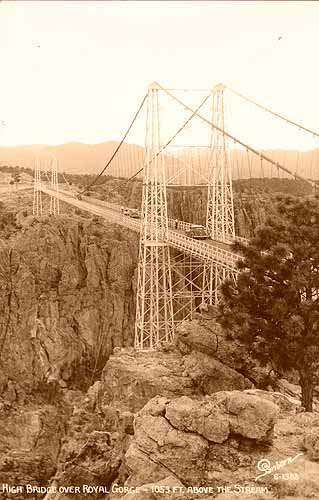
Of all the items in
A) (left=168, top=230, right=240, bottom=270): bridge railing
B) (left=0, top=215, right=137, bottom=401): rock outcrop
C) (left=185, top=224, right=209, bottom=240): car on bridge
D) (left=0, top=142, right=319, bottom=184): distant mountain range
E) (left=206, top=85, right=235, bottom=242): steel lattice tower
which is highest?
(left=0, top=142, right=319, bottom=184): distant mountain range

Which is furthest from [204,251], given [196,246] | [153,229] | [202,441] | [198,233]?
[202,441]

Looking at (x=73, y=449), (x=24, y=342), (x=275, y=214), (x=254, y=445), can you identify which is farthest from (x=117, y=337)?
(x=254, y=445)

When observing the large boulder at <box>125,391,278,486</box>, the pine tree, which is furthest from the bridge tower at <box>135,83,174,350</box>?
the large boulder at <box>125,391,278,486</box>

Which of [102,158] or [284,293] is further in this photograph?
[102,158]

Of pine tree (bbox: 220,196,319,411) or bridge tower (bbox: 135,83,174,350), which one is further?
bridge tower (bbox: 135,83,174,350)

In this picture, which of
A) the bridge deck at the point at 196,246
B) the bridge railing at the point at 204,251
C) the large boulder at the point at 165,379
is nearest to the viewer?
the large boulder at the point at 165,379

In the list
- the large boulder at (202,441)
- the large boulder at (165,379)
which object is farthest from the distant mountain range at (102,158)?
the large boulder at (202,441)

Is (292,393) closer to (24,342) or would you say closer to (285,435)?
(285,435)

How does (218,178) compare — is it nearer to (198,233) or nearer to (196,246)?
(198,233)

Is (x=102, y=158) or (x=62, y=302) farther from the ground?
(x=102, y=158)

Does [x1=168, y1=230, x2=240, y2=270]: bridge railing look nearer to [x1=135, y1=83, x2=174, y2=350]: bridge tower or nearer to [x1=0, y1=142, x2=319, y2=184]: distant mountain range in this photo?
[x1=135, y1=83, x2=174, y2=350]: bridge tower

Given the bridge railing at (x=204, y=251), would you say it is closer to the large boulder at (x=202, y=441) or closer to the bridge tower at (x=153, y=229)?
the bridge tower at (x=153, y=229)

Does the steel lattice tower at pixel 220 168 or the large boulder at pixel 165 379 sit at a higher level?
the steel lattice tower at pixel 220 168
